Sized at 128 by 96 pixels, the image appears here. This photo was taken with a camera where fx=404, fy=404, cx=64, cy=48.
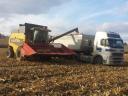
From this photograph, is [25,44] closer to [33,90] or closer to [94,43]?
[94,43]

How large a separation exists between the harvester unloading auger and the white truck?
1.89 meters

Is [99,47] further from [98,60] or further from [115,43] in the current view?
[115,43]

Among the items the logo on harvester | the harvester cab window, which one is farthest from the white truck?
the logo on harvester

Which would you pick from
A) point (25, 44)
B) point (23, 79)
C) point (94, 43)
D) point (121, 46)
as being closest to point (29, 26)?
point (25, 44)

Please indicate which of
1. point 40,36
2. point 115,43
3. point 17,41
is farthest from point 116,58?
point 17,41

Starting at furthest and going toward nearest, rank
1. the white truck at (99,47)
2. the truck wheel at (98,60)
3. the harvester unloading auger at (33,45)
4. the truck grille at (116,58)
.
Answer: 1. the truck wheel at (98,60)
2. the white truck at (99,47)
3. the truck grille at (116,58)
4. the harvester unloading auger at (33,45)

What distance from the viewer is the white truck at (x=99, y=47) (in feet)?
106

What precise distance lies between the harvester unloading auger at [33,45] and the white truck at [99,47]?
1.89 m

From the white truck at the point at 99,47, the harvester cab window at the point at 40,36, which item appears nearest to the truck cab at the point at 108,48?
the white truck at the point at 99,47

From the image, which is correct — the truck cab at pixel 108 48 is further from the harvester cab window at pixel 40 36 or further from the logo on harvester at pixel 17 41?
the logo on harvester at pixel 17 41

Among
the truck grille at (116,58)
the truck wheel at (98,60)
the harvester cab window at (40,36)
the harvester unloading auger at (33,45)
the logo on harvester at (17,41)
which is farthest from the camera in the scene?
the harvester cab window at (40,36)

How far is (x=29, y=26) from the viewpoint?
33688 millimetres

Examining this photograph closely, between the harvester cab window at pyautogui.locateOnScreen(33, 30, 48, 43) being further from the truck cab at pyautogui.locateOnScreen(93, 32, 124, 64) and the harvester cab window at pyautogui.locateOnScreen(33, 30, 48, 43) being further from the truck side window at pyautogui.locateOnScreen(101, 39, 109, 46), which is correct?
the truck side window at pyautogui.locateOnScreen(101, 39, 109, 46)

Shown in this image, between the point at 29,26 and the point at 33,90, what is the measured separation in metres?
18.4
